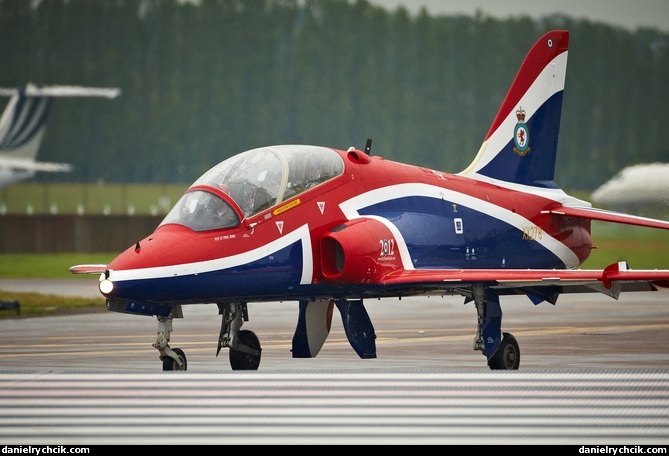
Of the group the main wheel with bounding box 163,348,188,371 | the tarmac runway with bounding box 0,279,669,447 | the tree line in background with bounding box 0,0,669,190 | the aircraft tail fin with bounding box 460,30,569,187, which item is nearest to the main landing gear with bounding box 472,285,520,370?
the main wheel with bounding box 163,348,188,371

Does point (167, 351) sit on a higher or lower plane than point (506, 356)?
higher

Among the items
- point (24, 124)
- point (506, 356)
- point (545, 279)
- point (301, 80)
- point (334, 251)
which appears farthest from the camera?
point (301, 80)

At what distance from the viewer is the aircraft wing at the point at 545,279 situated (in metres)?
12.6

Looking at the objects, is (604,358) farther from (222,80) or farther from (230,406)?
(222,80)

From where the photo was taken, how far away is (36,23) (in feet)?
278

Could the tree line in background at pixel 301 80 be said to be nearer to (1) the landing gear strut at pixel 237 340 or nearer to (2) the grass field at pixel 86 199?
(2) the grass field at pixel 86 199

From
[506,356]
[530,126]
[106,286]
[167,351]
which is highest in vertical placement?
[530,126]

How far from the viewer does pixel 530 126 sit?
17734 millimetres

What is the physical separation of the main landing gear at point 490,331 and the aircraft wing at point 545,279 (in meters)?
0.16

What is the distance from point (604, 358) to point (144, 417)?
8.49 m

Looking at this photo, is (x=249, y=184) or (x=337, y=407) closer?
(x=337, y=407)

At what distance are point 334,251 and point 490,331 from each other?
1896mm

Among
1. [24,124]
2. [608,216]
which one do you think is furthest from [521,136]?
[24,124]

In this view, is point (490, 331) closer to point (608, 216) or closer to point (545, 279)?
point (545, 279)
